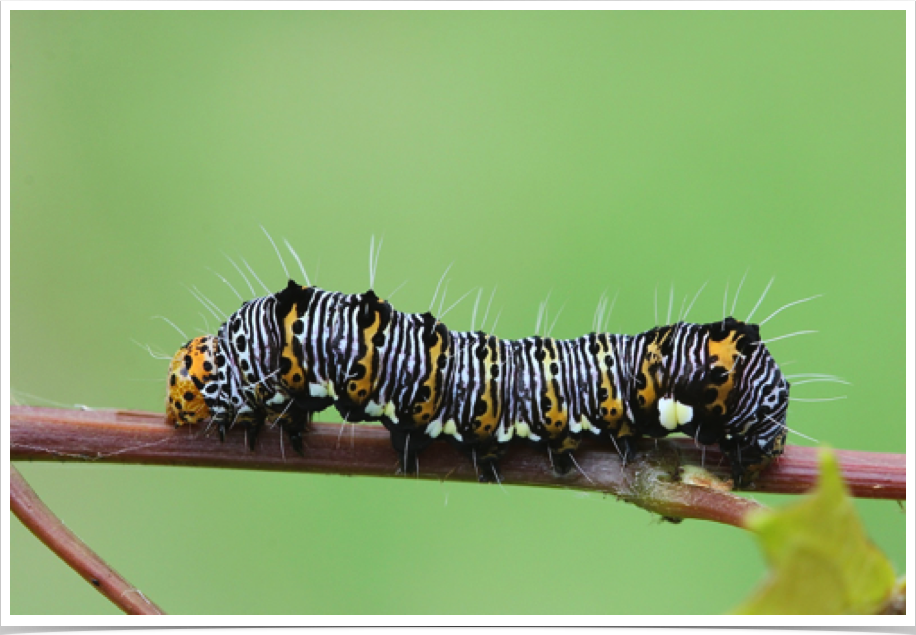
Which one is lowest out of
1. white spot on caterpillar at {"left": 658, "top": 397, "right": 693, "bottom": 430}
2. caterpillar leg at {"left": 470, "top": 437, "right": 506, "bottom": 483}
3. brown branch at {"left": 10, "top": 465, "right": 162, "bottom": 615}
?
→ brown branch at {"left": 10, "top": 465, "right": 162, "bottom": 615}

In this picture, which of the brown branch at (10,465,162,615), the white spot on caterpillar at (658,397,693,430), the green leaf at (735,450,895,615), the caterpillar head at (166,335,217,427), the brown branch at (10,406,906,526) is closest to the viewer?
the green leaf at (735,450,895,615)

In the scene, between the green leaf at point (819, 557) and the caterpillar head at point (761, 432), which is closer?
the green leaf at point (819, 557)

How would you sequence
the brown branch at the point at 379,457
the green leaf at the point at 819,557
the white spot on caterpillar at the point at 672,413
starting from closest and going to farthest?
the green leaf at the point at 819,557
the brown branch at the point at 379,457
the white spot on caterpillar at the point at 672,413

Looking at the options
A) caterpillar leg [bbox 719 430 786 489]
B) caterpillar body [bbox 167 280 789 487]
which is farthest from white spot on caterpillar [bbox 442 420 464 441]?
caterpillar leg [bbox 719 430 786 489]

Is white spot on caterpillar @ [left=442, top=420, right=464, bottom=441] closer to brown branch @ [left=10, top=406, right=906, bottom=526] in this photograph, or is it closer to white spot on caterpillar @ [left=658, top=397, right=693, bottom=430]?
brown branch @ [left=10, top=406, right=906, bottom=526]

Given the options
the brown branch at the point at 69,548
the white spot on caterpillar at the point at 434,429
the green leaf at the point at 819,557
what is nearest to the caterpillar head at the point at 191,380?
the brown branch at the point at 69,548

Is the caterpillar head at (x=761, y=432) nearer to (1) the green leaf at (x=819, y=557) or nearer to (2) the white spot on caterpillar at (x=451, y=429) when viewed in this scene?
(2) the white spot on caterpillar at (x=451, y=429)

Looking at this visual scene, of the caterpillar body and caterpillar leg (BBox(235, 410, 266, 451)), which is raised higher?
the caterpillar body

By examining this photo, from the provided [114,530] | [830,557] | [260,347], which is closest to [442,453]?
Result: [260,347]
